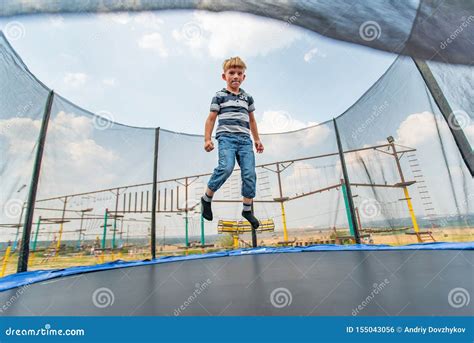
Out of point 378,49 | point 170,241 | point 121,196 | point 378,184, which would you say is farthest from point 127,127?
→ point 378,184

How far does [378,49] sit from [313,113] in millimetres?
1850

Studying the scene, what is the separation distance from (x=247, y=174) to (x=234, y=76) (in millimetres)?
632

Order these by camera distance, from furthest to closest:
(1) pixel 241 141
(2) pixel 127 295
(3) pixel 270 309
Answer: (1) pixel 241 141
(2) pixel 127 295
(3) pixel 270 309

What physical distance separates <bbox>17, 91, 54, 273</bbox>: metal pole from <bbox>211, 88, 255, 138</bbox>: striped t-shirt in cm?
175

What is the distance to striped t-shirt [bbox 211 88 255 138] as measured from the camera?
1588mm

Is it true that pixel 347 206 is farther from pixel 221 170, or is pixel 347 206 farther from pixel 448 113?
pixel 221 170

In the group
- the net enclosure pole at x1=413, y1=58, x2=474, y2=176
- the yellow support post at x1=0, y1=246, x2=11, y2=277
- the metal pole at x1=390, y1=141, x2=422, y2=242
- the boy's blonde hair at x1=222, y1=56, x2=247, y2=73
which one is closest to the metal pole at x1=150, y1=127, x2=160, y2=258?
the yellow support post at x1=0, y1=246, x2=11, y2=277

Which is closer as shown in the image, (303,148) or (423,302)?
(423,302)

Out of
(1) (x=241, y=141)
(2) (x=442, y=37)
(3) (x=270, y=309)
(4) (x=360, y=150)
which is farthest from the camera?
(4) (x=360, y=150)

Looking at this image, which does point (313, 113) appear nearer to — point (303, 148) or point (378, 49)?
point (303, 148)

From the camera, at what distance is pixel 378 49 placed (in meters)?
1.66

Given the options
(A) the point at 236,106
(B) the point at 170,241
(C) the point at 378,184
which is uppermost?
(A) the point at 236,106

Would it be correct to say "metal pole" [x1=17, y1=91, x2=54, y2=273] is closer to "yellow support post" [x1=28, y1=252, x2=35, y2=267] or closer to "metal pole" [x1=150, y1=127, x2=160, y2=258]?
"yellow support post" [x1=28, y1=252, x2=35, y2=267]

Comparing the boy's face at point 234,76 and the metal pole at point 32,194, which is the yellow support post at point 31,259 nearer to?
the metal pole at point 32,194
